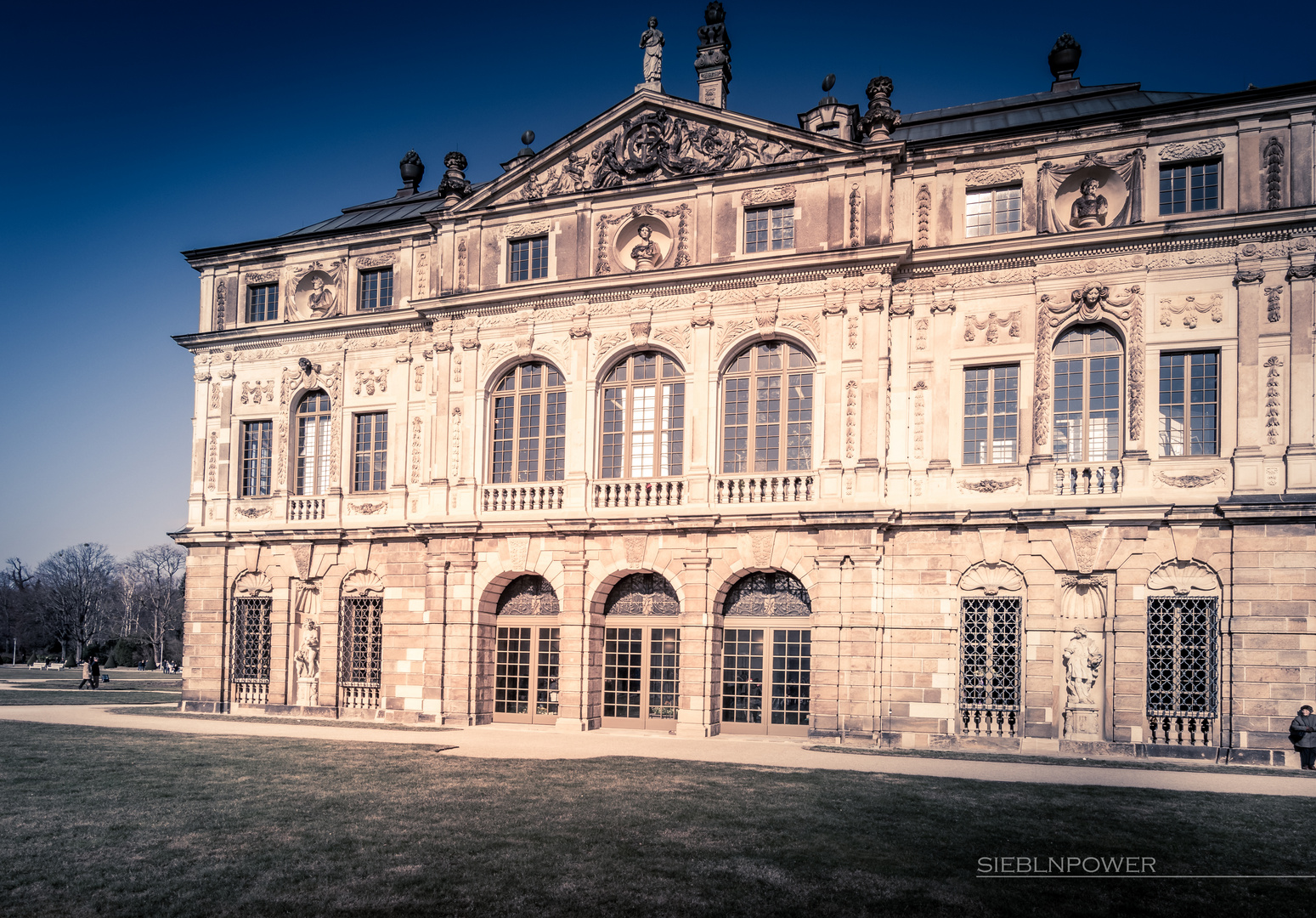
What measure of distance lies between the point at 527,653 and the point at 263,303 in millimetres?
12982

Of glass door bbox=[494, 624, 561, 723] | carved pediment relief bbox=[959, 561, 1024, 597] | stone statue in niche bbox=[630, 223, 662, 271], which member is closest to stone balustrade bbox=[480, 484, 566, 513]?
glass door bbox=[494, 624, 561, 723]

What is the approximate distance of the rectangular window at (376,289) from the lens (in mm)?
28000

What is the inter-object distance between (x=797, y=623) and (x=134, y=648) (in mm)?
62601

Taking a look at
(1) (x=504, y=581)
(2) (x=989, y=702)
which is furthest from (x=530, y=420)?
(2) (x=989, y=702)

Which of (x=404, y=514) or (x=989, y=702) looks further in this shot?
(x=404, y=514)

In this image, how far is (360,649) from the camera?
1065 inches

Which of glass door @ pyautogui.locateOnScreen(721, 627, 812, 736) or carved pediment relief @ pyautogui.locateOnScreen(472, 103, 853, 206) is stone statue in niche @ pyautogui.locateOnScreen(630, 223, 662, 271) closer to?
carved pediment relief @ pyautogui.locateOnScreen(472, 103, 853, 206)

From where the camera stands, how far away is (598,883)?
909cm

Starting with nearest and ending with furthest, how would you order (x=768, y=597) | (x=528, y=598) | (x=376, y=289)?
1. (x=768, y=597)
2. (x=528, y=598)
3. (x=376, y=289)

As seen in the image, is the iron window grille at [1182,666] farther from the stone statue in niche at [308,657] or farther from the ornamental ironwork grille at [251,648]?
the ornamental ironwork grille at [251,648]

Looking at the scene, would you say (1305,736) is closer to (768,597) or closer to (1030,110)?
(768,597)

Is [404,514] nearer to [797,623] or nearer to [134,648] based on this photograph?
[797,623]

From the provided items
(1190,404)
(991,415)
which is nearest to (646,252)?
(991,415)

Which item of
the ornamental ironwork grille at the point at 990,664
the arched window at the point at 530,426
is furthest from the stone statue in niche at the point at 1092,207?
the arched window at the point at 530,426
